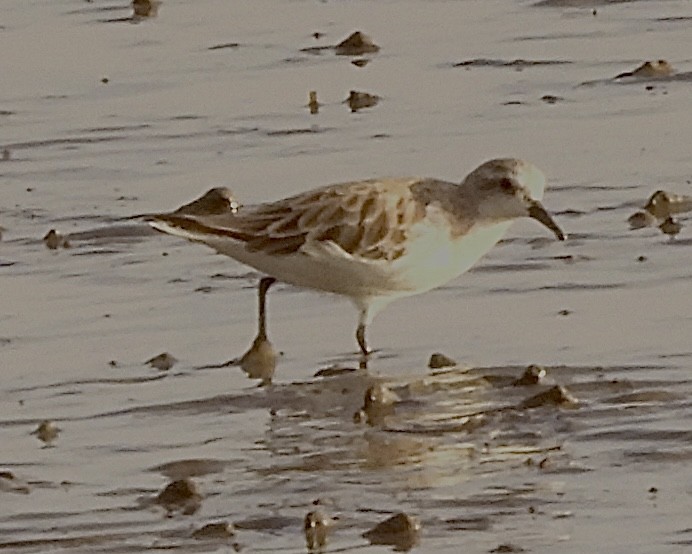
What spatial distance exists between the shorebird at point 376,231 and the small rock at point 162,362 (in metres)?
0.54

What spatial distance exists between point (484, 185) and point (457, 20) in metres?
4.55

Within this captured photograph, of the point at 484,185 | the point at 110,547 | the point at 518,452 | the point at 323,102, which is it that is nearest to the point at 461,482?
the point at 518,452

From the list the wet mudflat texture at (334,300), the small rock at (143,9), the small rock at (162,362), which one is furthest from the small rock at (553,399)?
the small rock at (143,9)

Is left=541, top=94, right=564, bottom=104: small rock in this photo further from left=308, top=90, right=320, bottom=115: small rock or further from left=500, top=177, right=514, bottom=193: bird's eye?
left=500, top=177, right=514, bottom=193: bird's eye

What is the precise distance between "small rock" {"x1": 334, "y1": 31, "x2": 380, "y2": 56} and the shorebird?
3797 mm

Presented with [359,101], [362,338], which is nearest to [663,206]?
[362,338]

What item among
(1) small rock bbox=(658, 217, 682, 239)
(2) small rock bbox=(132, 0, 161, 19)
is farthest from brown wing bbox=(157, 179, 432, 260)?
(2) small rock bbox=(132, 0, 161, 19)

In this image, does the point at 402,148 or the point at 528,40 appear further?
the point at 528,40

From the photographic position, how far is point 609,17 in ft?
43.7

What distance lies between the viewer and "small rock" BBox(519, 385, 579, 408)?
7750 millimetres

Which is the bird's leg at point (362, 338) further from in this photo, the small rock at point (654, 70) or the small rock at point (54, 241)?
the small rock at point (654, 70)

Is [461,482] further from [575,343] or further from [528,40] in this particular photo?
[528,40]

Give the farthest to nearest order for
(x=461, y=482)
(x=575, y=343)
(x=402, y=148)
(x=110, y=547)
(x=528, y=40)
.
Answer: (x=528, y=40), (x=402, y=148), (x=575, y=343), (x=461, y=482), (x=110, y=547)

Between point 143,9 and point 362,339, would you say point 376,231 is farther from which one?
point 143,9
